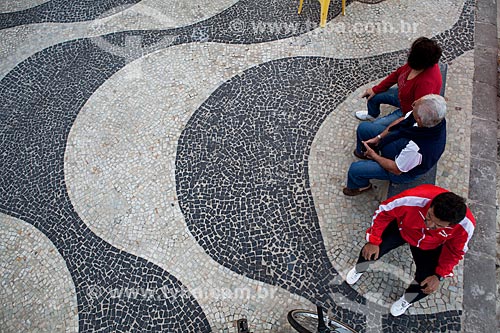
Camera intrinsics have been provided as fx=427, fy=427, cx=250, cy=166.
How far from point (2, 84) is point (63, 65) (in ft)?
2.89

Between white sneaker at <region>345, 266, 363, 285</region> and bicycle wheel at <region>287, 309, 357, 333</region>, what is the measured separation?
49 cm

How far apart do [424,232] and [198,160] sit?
2.69 metres

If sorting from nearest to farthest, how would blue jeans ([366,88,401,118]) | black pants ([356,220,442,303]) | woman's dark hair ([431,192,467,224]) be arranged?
woman's dark hair ([431,192,467,224])
black pants ([356,220,442,303])
blue jeans ([366,88,401,118])

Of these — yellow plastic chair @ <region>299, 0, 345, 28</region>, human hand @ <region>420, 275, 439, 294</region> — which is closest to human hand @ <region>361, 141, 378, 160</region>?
human hand @ <region>420, 275, 439, 294</region>

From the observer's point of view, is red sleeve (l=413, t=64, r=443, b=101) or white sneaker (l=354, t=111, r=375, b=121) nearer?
red sleeve (l=413, t=64, r=443, b=101)

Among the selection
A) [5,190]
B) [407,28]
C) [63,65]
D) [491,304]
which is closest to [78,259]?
[5,190]

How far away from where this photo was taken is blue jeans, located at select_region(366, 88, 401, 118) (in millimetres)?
4809

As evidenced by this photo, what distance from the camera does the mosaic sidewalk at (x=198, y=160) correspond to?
421 cm

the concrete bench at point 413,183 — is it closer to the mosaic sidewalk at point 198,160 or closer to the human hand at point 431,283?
the mosaic sidewalk at point 198,160

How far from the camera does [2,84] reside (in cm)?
607

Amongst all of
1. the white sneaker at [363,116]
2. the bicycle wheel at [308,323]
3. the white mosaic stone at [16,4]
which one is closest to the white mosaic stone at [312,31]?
the white mosaic stone at [16,4]

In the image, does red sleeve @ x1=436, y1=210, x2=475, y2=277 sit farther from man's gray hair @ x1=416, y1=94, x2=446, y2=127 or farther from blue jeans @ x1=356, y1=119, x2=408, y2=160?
blue jeans @ x1=356, y1=119, x2=408, y2=160

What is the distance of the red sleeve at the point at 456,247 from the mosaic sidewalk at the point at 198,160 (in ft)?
2.13

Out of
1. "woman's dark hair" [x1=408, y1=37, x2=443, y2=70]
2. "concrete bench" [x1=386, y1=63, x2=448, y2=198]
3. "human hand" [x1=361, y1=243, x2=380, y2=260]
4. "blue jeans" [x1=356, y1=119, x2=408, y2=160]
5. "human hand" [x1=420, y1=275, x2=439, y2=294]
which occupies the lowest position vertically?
"human hand" [x1=420, y1=275, x2=439, y2=294]
